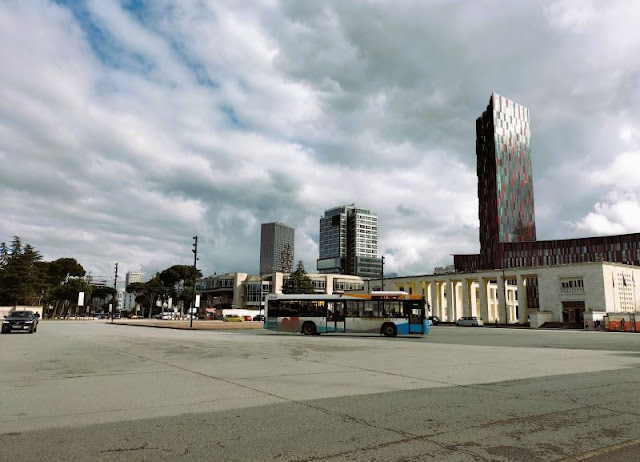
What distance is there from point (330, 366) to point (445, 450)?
8.40m

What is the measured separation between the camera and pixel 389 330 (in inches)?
1241

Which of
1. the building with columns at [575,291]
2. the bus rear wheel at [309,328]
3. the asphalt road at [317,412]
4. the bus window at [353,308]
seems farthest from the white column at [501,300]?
the asphalt road at [317,412]

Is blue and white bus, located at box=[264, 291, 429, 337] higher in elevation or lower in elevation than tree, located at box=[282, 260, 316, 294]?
lower

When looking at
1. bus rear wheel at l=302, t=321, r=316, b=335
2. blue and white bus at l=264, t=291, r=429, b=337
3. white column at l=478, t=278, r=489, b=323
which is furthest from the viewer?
white column at l=478, t=278, r=489, b=323

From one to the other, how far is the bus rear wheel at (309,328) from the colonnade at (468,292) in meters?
47.2

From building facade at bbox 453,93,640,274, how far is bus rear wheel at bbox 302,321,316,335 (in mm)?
108823

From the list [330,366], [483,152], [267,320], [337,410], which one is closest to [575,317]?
[267,320]

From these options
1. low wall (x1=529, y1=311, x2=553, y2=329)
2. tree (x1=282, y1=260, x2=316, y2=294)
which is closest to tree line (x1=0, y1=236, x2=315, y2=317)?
tree (x1=282, y1=260, x2=316, y2=294)

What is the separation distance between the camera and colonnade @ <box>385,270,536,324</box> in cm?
7262

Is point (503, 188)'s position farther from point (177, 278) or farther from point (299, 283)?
point (177, 278)

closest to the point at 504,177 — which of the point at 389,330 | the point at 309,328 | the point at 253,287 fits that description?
the point at 253,287

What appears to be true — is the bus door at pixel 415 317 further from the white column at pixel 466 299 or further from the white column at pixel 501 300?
the white column at pixel 466 299

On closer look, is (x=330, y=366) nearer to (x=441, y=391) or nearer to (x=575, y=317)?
(x=441, y=391)

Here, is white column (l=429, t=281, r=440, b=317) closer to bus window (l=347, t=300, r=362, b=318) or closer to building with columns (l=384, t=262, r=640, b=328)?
building with columns (l=384, t=262, r=640, b=328)
